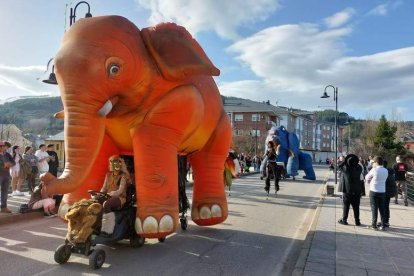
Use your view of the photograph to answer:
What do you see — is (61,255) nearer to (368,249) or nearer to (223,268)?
(223,268)

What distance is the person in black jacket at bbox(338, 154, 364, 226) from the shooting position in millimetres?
9125

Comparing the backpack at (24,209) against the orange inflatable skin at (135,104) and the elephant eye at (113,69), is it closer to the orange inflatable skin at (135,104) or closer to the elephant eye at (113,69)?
the orange inflatable skin at (135,104)

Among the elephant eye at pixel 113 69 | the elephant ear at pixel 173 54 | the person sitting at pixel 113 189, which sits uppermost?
the elephant ear at pixel 173 54

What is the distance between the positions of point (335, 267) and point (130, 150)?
12.2 ft

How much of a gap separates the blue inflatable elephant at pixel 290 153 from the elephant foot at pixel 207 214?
1361 centimetres

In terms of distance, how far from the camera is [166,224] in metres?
5.98

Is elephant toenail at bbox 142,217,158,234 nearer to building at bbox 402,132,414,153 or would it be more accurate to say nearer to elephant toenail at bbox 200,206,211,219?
elephant toenail at bbox 200,206,211,219

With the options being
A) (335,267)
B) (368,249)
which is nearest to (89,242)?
(335,267)

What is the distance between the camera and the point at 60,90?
5758 millimetres

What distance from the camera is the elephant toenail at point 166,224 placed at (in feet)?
19.5

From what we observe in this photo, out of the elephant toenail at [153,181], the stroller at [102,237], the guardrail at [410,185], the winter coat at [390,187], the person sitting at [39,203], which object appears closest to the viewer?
the stroller at [102,237]

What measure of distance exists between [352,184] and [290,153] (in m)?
13.6

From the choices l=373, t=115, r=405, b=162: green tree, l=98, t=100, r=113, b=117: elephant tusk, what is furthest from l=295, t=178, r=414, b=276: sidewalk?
l=373, t=115, r=405, b=162: green tree

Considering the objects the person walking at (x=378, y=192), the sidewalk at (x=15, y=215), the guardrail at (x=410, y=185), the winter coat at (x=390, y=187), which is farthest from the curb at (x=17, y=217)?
the guardrail at (x=410, y=185)
